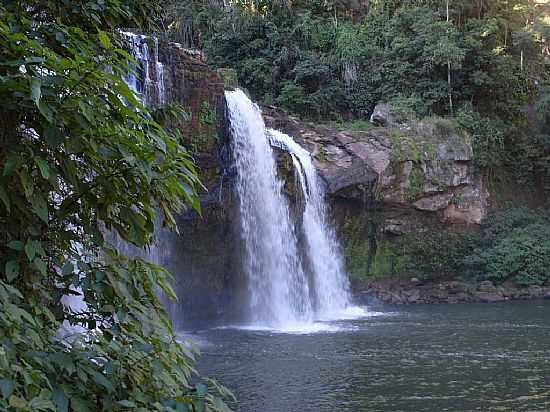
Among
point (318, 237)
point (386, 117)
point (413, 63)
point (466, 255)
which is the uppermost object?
point (413, 63)

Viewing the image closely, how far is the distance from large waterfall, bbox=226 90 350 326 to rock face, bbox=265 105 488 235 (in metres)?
1.44

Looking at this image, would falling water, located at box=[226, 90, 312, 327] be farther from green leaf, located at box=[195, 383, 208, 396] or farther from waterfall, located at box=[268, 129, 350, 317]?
green leaf, located at box=[195, 383, 208, 396]

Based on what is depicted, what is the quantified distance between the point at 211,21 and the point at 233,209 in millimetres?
13150

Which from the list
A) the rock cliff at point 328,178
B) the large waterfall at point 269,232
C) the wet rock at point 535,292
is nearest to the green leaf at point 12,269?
the rock cliff at point 328,178

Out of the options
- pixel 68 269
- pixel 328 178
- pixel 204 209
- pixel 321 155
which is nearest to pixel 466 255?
pixel 328 178

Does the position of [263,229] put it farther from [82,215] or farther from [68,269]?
[68,269]

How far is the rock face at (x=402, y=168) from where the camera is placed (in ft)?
68.2

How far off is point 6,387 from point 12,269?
0.55 metres

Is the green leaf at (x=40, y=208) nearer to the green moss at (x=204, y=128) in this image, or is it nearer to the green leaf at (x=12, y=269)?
the green leaf at (x=12, y=269)

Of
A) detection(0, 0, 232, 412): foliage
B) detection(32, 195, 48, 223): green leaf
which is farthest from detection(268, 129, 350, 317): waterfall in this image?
detection(32, 195, 48, 223): green leaf

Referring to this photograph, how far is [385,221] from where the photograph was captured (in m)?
22.4

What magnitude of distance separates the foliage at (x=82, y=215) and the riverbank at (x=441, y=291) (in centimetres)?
1965

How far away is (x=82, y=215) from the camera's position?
2.42 m

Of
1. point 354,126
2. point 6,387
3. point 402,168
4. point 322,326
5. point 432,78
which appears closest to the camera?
point 6,387
